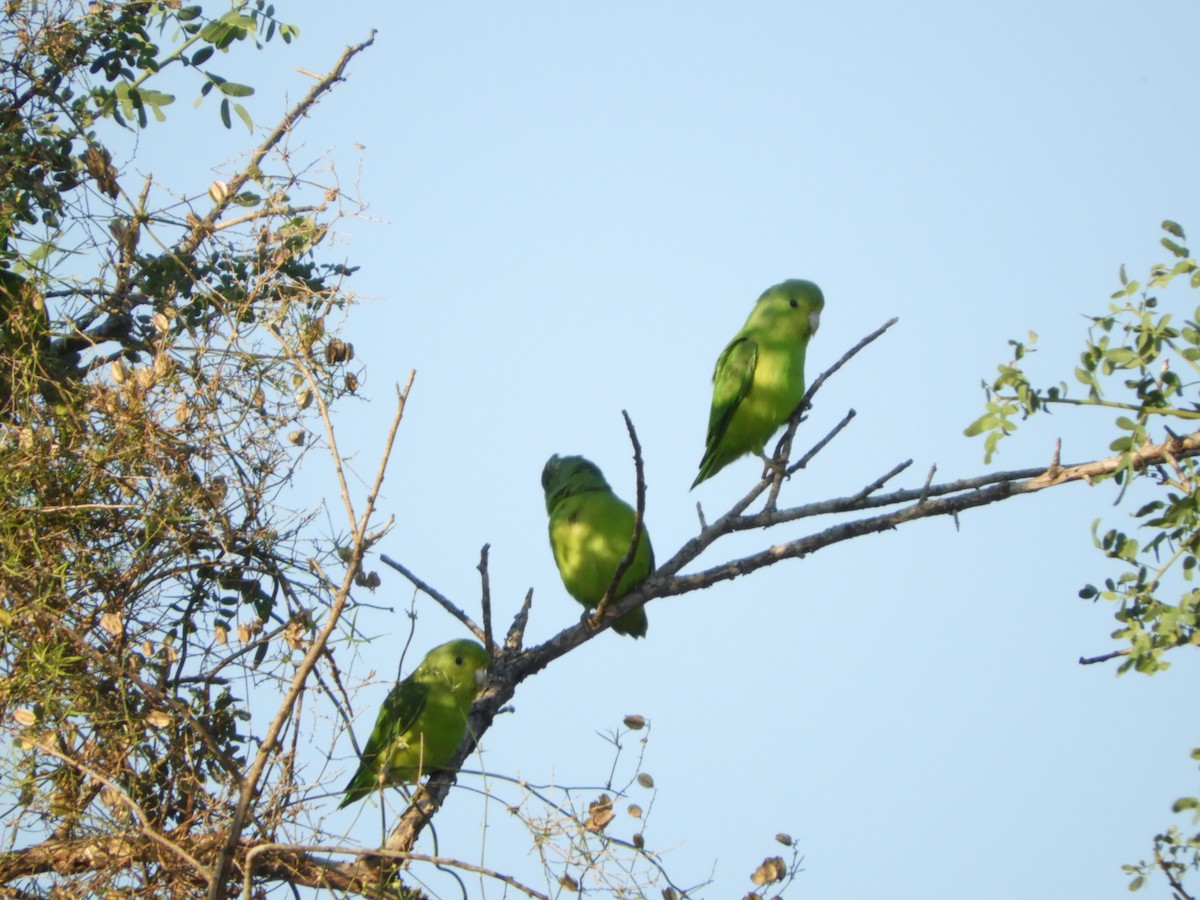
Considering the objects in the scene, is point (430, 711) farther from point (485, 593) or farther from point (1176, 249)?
point (1176, 249)

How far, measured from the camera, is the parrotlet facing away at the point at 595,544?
448 cm

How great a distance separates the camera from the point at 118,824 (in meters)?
2.63

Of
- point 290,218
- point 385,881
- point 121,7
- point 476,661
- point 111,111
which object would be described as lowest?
point 385,881

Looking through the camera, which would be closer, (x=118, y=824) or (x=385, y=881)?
(x=118, y=824)

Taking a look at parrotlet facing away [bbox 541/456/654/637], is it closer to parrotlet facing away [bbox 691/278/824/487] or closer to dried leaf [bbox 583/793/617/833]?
parrotlet facing away [bbox 691/278/824/487]

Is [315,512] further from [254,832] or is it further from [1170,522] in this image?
[1170,522]

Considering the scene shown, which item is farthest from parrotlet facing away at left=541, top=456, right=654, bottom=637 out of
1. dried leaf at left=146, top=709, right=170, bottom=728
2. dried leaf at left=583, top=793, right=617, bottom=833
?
dried leaf at left=146, top=709, right=170, bottom=728

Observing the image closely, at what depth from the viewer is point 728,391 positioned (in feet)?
15.9

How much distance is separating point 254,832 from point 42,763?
57 cm

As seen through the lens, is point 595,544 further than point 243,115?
Yes

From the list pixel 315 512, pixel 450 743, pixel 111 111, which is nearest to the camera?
pixel 315 512

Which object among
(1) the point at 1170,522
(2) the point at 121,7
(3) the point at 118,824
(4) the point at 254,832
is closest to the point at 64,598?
(3) the point at 118,824

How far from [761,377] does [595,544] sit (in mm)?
1024

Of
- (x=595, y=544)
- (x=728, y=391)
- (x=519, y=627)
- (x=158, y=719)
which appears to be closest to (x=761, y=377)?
(x=728, y=391)
